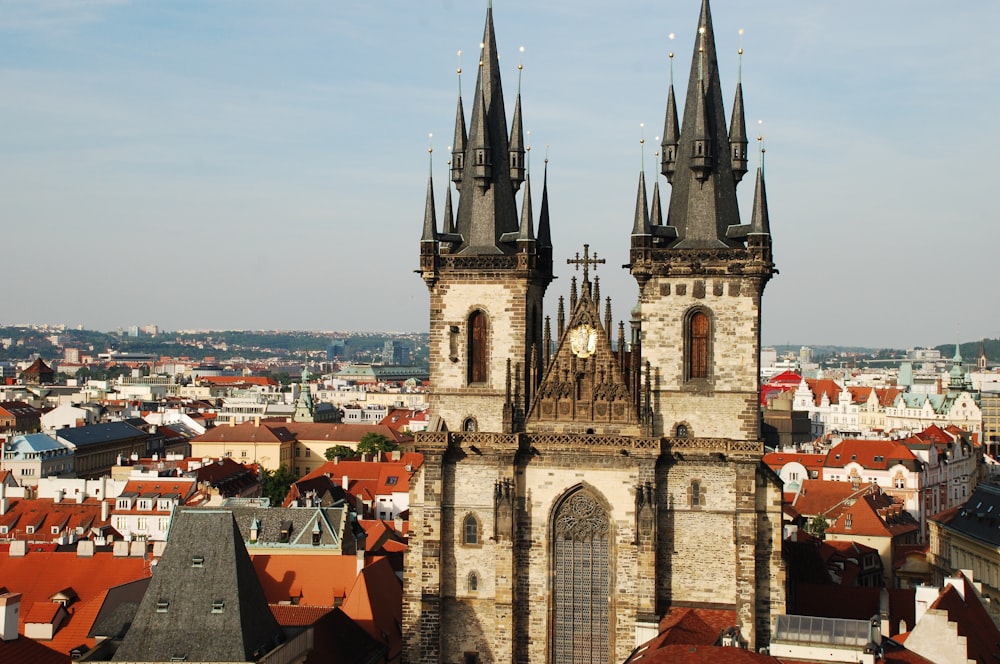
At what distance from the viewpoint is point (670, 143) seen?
57438mm

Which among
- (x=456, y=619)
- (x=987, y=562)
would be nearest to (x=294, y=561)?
(x=456, y=619)

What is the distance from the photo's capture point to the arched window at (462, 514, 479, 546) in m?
Result: 55.6

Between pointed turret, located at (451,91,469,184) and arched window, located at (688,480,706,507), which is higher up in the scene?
pointed turret, located at (451,91,469,184)

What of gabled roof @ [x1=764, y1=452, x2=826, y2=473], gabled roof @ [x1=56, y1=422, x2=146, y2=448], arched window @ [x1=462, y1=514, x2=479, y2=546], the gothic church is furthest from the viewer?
gabled roof @ [x1=56, y1=422, x2=146, y2=448]

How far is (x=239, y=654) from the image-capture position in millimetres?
42594

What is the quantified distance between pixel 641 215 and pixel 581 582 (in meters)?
15.1

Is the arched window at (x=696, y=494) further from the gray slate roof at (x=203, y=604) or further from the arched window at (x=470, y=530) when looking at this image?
the gray slate roof at (x=203, y=604)

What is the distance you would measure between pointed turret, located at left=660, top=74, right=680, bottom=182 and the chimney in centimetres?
3060

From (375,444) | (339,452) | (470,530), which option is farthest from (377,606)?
(339,452)

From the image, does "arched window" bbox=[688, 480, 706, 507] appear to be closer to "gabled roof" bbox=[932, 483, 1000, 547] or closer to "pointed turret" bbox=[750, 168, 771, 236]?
"pointed turret" bbox=[750, 168, 771, 236]

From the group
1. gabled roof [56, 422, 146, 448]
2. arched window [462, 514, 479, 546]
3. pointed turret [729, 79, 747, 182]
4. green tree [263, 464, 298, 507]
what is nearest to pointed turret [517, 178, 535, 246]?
pointed turret [729, 79, 747, 182]

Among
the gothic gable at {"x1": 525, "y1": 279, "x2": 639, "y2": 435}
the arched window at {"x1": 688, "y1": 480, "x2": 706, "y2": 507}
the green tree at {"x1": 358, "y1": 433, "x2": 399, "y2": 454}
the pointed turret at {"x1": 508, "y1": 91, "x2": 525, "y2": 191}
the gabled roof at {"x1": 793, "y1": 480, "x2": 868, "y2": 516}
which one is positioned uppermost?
the pointed turret at {"x1": 508, "y1": 91, "x2": 525, "y2": 191}

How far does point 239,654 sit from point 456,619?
14247 millimetres

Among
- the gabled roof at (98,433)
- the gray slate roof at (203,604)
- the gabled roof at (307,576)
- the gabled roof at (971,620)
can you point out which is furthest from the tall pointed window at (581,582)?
the gabled roof at (98,433)
